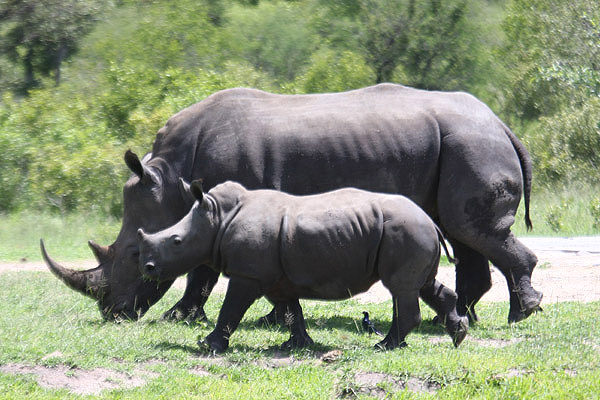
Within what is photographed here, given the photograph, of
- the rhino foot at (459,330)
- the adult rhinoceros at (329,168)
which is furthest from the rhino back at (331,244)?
the adult rhinoceros at (329,168)

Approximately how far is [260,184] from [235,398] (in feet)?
9.16

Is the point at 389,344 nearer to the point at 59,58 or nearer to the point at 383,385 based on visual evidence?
the point at 383,385

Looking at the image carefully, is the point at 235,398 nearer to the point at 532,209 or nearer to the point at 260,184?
the point at 260,184

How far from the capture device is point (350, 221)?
269 inches

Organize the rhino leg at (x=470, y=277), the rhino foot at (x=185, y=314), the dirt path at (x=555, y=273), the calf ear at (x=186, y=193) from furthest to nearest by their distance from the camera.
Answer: the dirt path at (x=555, y=273) → the rhino leg at (x=470, y=277) → the rhino foot at (x=185, y=314) → the calf ear at (x=186, y=193)

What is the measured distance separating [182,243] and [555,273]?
6102 millimetres

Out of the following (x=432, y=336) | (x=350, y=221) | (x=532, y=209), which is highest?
(x=350, y=221)

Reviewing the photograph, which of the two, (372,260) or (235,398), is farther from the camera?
(372,260)

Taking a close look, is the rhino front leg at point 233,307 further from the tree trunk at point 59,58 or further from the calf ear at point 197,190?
the tree trunk at point 59,58

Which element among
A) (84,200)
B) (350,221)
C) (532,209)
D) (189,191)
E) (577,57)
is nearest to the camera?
(350,221)

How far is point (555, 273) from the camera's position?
11.5m

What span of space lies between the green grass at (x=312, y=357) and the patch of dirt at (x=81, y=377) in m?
0.06

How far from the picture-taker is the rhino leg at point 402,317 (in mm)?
6820

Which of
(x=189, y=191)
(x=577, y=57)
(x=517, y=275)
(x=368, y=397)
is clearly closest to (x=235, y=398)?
(x=368, y=397)
